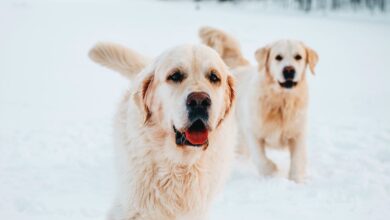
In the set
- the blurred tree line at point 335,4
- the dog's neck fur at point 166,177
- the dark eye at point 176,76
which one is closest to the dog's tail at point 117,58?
the dog's neck fur at point 166,177

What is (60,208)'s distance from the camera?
4238 millimetres

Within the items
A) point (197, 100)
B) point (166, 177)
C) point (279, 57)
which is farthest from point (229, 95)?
point (279, 57)

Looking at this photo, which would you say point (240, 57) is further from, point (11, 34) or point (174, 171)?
point (11, 34)

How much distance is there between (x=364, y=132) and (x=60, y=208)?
201 inches

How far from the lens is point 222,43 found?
735cm

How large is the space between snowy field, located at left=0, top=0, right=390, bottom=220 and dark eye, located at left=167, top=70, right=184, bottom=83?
184 cm

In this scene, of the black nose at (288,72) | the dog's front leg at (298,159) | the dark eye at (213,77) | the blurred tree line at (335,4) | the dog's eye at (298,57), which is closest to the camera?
the dark eye at (213,77)

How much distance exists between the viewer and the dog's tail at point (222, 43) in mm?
7309

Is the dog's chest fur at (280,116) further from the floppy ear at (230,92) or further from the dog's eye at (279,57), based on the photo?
the floppy ear at (230,92)

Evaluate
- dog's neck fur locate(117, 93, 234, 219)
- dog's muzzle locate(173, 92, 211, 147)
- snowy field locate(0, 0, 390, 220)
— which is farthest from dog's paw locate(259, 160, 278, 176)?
dog's muzzle locate(173, 92, 211, 147)

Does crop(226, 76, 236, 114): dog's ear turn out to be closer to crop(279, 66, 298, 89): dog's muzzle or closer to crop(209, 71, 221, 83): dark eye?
crop(209, 71, 221, 83): dark eye

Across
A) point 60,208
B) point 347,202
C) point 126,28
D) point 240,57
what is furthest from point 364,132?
point 126,28

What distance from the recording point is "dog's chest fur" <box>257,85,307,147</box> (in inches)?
230

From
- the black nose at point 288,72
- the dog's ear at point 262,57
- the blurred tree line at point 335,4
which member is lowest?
the blurred tree line at point 335,4
